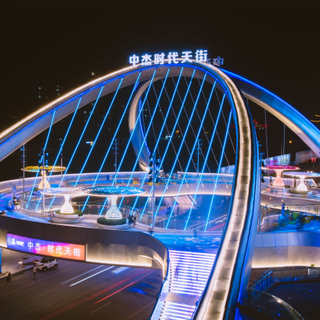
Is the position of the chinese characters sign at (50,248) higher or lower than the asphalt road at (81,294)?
higher

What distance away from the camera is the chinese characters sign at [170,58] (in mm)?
24234

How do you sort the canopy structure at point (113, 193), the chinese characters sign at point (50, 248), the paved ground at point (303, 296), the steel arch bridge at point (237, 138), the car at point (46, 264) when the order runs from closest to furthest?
the steel arch bridge at point (237, 138) → the paved ground at point (303, 296) → the chinese characters sign at point (50, 248) → the canopy structure at point (113, 193) → the car at point (46, 264)

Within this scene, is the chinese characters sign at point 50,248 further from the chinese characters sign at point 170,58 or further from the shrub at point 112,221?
the chinese characters sign at point 170,58

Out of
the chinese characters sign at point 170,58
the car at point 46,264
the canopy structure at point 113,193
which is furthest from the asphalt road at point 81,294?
the chinese characters sign at point 170,58

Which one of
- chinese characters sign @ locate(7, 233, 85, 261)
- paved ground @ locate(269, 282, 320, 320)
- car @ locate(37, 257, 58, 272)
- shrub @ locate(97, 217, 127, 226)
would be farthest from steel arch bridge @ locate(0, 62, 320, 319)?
shrub @ locate(97, 217, 127, 226)

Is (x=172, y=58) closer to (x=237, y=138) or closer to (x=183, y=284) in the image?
(x=237, y=138)

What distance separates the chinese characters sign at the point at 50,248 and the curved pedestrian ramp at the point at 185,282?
17.0 ft

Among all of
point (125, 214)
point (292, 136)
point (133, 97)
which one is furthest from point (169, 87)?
point (125, 214)

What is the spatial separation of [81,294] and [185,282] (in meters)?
7.24

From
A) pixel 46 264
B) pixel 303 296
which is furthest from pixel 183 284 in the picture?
pixel 46 264

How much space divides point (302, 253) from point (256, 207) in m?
6.15

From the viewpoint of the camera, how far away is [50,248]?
54.7 ft

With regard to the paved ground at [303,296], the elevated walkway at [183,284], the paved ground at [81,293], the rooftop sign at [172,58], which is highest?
the rooftop sign at [172,58]

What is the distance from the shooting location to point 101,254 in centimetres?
1616
